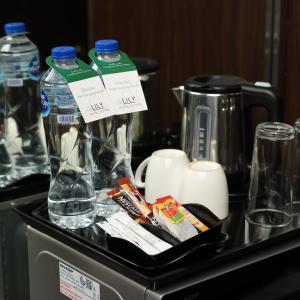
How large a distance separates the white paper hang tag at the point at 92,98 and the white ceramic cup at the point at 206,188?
191mm

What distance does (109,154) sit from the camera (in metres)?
1.40

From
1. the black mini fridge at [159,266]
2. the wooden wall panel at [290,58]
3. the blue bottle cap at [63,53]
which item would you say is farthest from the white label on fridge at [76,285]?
the wooden wall panel at [290,58]

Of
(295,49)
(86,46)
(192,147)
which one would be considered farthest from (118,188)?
(86,46)

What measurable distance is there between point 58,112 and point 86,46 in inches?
55.4

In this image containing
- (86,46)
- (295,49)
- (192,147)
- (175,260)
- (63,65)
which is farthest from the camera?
(86,46)

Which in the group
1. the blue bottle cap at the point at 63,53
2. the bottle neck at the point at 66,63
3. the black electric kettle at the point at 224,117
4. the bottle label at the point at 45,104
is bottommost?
the black electric kettle at the point at 224,117

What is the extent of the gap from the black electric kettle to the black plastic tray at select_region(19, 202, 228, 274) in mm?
200

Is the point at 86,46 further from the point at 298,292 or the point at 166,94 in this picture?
the point at 298,292

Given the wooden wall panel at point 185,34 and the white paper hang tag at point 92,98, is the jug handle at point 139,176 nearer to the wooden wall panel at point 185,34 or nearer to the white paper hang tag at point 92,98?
the white paper hang tag at point 92,98

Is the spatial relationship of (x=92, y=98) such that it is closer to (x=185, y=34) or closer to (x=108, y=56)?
(x=108, y=56)

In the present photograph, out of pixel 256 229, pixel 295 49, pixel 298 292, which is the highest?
pixel 295 49

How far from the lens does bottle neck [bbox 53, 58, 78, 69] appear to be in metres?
1.27

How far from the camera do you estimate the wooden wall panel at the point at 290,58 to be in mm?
1973

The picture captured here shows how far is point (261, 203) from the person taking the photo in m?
1.37
